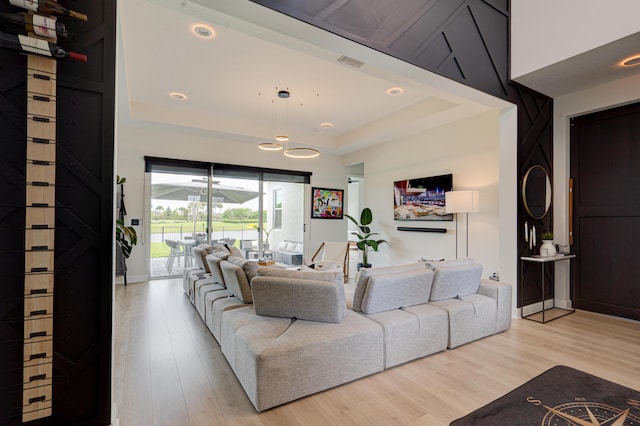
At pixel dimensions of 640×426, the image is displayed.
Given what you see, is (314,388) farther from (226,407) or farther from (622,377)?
(622,377)

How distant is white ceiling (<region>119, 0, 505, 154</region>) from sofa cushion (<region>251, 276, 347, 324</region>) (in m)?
2.06

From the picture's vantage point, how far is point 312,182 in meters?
7.93

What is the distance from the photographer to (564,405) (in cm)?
201

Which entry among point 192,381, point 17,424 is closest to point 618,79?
point 192,381

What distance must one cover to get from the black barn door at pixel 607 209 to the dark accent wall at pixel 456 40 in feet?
1.33

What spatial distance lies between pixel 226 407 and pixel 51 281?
133 cm

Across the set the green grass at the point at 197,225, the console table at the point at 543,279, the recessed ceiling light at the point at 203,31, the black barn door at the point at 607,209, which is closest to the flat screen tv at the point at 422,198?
the console table at the point at 543,279

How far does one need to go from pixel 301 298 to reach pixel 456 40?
128 inches

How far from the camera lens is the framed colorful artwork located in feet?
26.1

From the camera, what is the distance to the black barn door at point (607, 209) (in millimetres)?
3811

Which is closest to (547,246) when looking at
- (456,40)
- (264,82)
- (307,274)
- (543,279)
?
(543,279)

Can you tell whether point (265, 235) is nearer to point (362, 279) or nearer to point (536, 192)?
point (362, 279)

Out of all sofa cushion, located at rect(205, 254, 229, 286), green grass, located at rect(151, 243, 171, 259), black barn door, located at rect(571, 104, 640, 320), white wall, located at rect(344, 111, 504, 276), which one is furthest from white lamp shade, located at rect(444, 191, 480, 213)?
green grass, located at rect(151, 243, 171, 259)

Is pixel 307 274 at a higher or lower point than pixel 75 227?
lower
